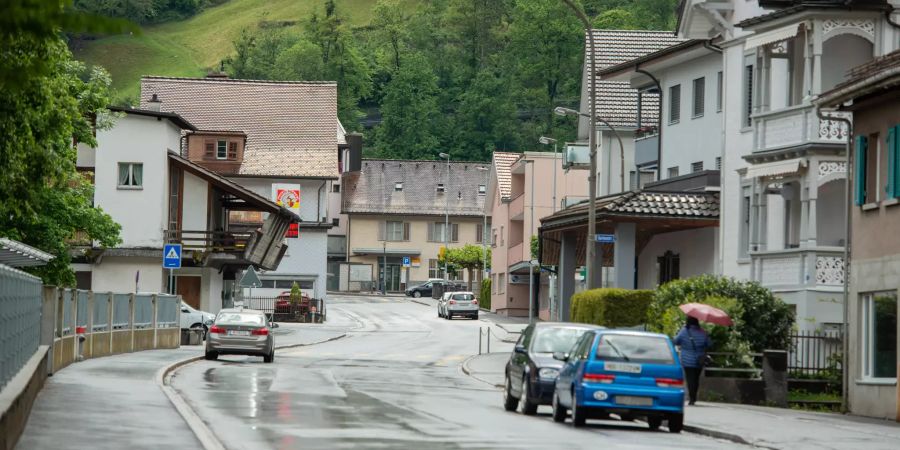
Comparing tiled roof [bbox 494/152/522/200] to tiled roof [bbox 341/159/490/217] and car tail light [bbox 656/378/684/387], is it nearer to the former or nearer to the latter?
tiled roof [bbox 341/159/490/217]

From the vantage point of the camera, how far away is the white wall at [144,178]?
200 feet

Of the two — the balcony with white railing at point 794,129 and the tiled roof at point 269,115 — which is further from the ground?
the tiled roof at point 269,115

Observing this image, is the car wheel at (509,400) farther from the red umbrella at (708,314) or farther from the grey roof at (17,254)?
the grey roof at (17,254)

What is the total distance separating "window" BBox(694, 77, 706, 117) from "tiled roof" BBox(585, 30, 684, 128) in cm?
1066

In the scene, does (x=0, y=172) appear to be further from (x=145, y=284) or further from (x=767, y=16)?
(x=145, y=284)

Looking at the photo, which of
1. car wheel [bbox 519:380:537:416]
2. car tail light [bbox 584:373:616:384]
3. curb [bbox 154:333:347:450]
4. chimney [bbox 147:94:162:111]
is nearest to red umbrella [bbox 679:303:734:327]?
car wheel [bbox 519:380:537:416]

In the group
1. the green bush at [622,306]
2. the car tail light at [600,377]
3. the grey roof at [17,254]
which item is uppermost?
the grey roof at [17,254]

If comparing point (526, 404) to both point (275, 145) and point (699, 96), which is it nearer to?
point (699, 96)

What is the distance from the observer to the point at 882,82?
999 inches

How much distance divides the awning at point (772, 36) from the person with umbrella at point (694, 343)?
28.1 ft

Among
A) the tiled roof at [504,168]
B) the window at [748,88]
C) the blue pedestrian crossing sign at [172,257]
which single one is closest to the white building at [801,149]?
the window at [748,88]

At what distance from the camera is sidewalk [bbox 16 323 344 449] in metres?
15.9

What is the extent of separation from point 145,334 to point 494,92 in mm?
106176

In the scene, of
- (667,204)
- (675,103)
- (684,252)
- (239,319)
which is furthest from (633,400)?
(675,103)
